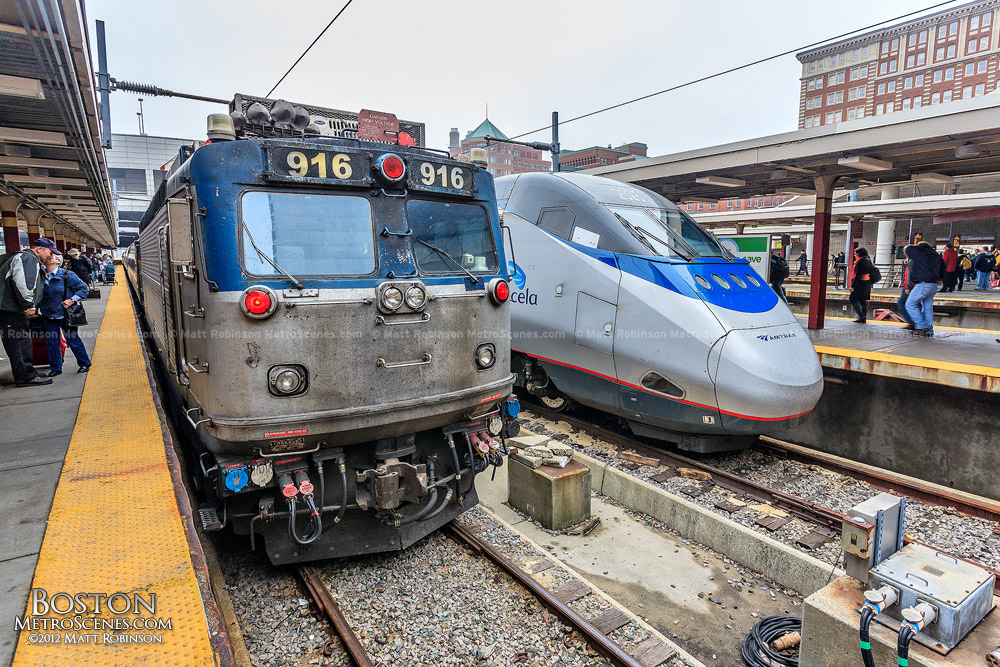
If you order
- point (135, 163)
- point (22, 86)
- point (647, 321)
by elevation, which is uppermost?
point (135, 163)

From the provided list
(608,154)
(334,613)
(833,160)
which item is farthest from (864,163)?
(608,154)

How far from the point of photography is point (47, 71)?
517 cm

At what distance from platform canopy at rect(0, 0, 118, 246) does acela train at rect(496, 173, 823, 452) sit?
5.20m

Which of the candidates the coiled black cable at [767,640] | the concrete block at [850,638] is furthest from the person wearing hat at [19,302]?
the concrete block at [850,638]

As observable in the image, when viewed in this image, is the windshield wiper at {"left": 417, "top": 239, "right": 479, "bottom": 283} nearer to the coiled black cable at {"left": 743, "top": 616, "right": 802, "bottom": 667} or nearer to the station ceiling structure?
the coiled black cable at {"left": 743, "top": 616, "right": 802, "bottom": 667}

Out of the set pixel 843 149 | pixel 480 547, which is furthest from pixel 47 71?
pixel 843 149

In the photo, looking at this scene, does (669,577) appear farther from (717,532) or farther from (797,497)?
(797,497)

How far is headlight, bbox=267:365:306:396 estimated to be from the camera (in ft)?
12.4

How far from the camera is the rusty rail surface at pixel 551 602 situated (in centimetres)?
363

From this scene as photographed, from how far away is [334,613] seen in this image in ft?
12.9

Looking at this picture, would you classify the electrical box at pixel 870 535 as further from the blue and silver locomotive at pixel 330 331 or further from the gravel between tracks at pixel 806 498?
the blue and silver locomotive at pixel 330 331

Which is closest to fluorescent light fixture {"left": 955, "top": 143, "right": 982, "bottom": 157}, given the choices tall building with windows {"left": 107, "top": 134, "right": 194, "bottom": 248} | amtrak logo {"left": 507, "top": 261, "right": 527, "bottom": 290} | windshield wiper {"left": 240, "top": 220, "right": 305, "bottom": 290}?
amtrak logo {"left": 507, "top": 261, "right": 527, "bottom": 290}

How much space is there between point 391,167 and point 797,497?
528cm

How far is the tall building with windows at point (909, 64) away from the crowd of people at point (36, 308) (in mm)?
83008
